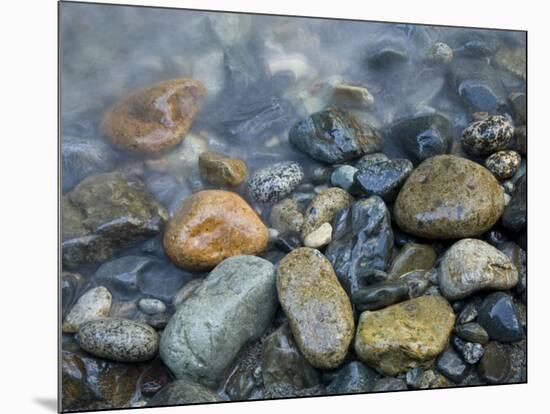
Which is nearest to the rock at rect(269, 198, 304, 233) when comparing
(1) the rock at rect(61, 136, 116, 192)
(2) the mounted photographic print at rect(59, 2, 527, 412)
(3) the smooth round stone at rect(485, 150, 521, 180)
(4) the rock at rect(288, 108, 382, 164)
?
(2) the mounted photographic print at rect(59, 2, 527, 412)

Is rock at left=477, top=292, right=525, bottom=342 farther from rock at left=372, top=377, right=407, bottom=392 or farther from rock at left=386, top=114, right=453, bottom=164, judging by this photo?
rock at left=386, top=114, right=453, bottom=164

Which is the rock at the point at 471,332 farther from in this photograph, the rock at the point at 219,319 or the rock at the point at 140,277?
the rock at the point at 140,277

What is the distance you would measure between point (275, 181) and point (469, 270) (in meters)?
1.03

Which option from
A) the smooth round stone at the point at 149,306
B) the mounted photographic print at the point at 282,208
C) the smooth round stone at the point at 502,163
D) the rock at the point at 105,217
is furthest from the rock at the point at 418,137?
the smooth round stone at the point at 149,306

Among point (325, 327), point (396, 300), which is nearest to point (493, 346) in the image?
point (396, 300)

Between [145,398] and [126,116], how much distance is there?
126 cm

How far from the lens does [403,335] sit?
345 centimetres

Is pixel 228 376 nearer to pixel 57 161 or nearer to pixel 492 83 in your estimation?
pixel 57 161

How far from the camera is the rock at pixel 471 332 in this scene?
3.56 metres

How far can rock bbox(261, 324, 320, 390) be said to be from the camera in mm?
3361

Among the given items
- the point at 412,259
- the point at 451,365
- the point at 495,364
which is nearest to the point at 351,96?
the point at 412,259

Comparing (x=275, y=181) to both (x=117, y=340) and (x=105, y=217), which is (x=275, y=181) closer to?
(x=105, y=217)

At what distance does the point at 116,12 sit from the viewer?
3297 mm

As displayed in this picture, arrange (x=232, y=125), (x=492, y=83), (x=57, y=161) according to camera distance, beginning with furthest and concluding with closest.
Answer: (x=492, y=83)
(x=232, y=125)
(x=57, y=161)
